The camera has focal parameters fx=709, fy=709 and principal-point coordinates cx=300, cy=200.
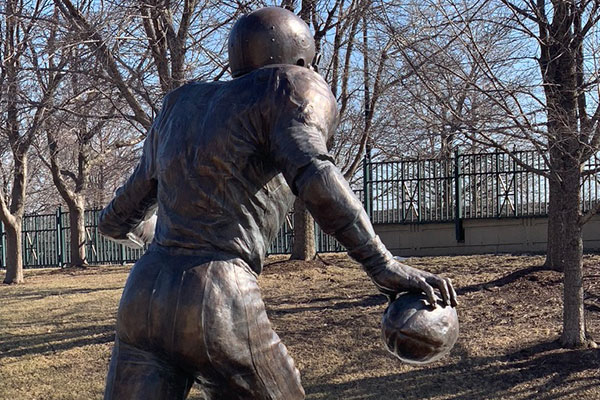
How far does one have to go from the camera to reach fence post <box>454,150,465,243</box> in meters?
14.5

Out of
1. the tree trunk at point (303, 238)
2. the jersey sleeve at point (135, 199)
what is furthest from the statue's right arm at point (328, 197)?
the tree trunk at point (303, 238)

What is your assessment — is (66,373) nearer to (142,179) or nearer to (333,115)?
(142,179)

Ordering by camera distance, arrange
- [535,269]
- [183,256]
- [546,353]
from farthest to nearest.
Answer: [535,269]
[546,353]
[183,256]

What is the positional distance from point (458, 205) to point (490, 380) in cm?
778

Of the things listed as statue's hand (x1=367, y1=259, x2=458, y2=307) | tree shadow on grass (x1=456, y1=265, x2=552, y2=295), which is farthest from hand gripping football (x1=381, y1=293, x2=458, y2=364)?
tree shadow on grass (x1=456, y1=265, x2=552, y2=295)

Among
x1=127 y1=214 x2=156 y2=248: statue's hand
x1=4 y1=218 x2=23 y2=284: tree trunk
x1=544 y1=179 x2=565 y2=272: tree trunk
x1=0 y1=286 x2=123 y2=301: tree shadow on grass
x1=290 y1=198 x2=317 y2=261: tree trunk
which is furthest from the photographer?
x1=4 y1=218 x2=23 y2=284: tree trunk

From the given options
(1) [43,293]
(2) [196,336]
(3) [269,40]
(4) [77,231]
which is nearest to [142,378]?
(2) [196,336]

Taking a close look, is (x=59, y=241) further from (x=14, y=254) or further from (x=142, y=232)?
(x=142, y=232)

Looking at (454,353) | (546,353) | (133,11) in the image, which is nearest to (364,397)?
(454,353)

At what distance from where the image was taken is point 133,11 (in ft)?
30.7

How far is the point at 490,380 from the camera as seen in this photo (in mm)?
7086

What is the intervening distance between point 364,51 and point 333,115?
8789 millimetres

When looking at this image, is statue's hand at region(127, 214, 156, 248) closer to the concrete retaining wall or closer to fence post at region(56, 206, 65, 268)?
the concrete retaining wall

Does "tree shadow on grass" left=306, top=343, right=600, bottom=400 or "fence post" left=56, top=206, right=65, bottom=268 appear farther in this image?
"fence post" left=56, top=206, right=65, bottom=268
